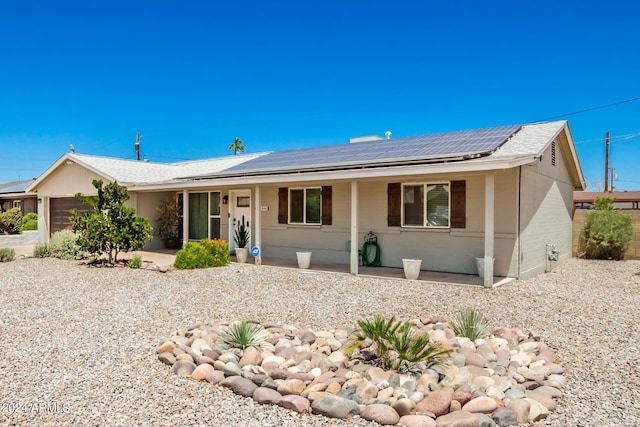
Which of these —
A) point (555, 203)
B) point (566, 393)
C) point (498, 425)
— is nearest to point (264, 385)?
point (498, 425)

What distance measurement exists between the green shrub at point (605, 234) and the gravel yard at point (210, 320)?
2.58 meters

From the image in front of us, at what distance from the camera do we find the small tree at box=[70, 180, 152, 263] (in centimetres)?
1095

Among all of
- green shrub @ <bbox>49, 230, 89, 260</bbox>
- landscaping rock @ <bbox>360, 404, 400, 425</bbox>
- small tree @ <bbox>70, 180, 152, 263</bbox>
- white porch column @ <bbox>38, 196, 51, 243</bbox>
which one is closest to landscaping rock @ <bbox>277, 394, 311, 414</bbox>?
landscaping rock @ <bbox>360, 404, 400, 425</bbox>

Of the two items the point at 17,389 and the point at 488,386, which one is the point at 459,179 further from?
the point at 17,389

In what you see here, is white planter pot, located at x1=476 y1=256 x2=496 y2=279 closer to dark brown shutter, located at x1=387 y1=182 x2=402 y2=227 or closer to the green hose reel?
dark brown shutter, located at x1=387 y1=182 x2=402 y2=227

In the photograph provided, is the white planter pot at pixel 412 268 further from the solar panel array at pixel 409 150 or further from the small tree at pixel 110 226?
the small tree at pixel 110 226

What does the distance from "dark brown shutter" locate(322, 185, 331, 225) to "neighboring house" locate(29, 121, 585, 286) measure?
3cm

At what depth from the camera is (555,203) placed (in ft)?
40.1

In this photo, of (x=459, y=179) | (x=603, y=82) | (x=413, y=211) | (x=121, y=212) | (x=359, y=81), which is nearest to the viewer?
(x=459, y=179)

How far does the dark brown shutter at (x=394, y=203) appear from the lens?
10.7 m

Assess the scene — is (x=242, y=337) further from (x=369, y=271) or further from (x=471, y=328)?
(x=369, y=271)

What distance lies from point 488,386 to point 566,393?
2.17 feet

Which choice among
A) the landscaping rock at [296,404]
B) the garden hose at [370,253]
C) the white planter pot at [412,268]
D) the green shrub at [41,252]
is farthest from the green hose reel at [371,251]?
the green shrub at [41,252]

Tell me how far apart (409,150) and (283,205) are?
14.2 ft
